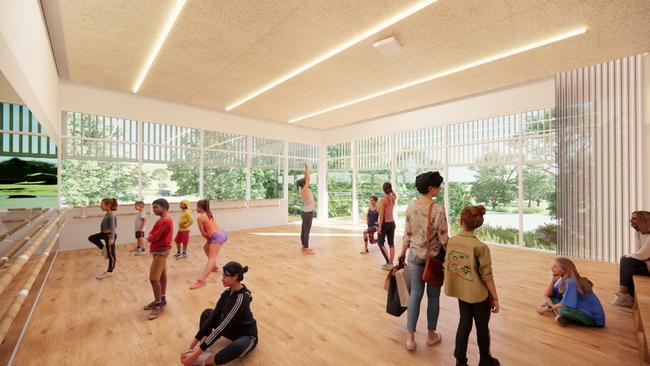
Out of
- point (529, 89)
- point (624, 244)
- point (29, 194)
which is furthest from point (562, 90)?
point (29, 194)

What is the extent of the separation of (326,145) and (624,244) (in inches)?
372

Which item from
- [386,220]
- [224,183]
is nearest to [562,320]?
[386,220]

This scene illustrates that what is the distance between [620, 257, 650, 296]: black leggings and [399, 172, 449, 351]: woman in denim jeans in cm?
280

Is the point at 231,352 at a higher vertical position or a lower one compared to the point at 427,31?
lower

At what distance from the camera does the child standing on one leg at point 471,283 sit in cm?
198

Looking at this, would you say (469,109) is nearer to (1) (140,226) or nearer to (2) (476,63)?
(2) (476,63)

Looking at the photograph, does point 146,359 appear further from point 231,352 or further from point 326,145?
point 326,145

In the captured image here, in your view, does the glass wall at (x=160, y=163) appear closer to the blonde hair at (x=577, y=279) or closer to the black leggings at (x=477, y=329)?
the black leggings at (x=477, y=329)

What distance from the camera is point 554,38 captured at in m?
4.36

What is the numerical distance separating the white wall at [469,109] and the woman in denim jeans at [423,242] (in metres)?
5.89

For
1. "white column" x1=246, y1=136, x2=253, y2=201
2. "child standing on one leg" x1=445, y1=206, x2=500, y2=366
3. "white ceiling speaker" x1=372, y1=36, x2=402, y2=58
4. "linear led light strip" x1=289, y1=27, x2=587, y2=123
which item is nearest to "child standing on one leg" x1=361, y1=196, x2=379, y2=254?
"linear led light strip" x1=289, y1=27, x2=587, y2=123

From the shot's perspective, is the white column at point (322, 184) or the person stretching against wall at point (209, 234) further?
the white column at point (322, 184)

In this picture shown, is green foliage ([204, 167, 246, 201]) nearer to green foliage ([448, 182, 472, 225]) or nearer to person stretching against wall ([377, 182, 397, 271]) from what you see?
person stretching against wall ([377, 182, 397, 271])

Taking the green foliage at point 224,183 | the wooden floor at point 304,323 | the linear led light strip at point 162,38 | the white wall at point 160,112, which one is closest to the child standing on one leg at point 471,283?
the wooden floor at point 304,323
